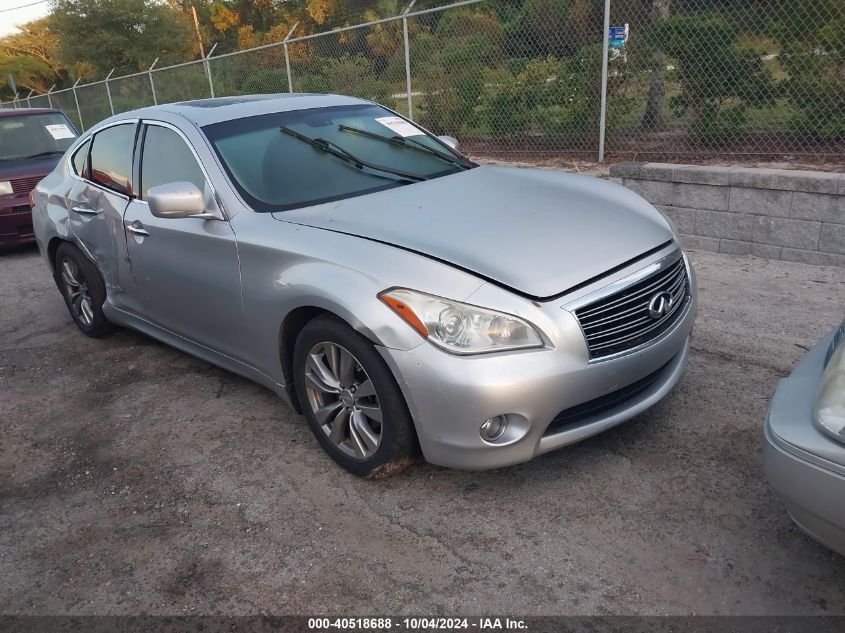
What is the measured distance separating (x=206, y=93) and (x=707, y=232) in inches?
479

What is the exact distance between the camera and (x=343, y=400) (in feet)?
10.5

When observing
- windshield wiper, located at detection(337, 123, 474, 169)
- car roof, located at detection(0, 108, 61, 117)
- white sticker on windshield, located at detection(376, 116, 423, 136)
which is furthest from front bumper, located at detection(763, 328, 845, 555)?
car roof, located at detection(0, 108, 61, 117)

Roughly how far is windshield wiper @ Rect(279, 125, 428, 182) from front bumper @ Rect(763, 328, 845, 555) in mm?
2284

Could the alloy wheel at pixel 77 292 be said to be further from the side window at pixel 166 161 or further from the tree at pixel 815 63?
the tree at pixel 815 63

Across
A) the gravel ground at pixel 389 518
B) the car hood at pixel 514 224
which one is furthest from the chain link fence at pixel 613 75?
the car hood at pixel 514 224

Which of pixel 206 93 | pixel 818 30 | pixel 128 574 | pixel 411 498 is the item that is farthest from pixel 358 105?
pixel 206 93

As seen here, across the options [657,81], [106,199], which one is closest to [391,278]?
[106,199]

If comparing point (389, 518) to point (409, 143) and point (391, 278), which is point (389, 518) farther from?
point (409, 143)

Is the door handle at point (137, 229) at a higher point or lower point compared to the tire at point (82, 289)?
higher

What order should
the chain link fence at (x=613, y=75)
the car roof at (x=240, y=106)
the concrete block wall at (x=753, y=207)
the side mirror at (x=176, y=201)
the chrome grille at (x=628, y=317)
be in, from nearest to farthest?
the chrome grille at (x=628, y=317)
the side mirror at (x=176, y=201)
the car roof at (x=240, y=106)
the concrete block wall at (x=753, y=207)
the chain link fence at (x=613, y=75)

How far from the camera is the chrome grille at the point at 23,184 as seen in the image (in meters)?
8.43

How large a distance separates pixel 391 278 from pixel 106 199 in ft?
8.87

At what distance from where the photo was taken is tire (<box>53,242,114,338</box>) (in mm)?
5074

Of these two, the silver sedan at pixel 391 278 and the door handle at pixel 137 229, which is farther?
the door handle at pixel 137 229
